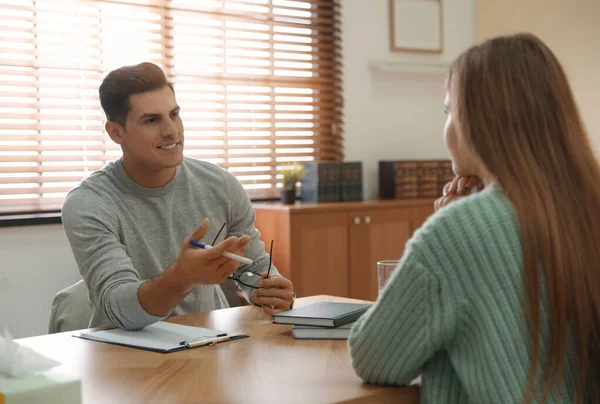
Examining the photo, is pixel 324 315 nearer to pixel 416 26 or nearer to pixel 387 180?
pixel 387 180

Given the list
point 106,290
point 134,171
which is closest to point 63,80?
point 134,171

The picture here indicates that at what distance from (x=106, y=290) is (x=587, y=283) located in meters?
1.16

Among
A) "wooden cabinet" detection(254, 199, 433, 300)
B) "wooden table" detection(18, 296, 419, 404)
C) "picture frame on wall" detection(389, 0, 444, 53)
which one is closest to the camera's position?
"wooden table" detection(18, 296, 419, 404)

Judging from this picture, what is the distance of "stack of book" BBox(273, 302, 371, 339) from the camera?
1.71m

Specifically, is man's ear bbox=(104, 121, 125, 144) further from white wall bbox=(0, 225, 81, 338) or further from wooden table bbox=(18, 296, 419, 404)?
white wall bbox=(0, 225, 81, 338)

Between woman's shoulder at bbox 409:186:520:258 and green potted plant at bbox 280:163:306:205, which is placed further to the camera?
green potted plant at bbox 280:163:306:205

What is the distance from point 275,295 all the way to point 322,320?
12.2 inches

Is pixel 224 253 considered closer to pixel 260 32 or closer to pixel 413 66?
pixel 260 32

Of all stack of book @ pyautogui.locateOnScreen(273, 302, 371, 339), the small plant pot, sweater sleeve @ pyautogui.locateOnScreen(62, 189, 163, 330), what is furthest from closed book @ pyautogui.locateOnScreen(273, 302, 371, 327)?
the small plant pot

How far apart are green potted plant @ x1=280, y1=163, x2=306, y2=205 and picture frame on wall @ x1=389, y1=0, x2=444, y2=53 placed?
44.2 inches

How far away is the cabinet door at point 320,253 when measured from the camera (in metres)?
3.94

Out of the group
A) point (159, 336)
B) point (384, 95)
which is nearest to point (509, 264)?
point (159, 336)

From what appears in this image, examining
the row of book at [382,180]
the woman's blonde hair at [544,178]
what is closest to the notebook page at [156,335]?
the woman's blonde hair at [544,178]

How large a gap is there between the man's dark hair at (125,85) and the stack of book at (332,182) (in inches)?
73.9
